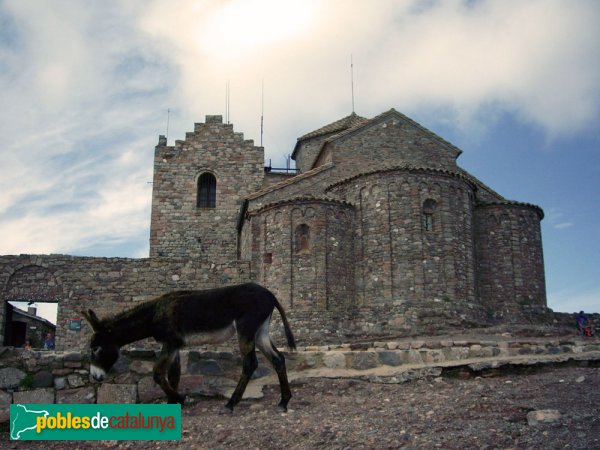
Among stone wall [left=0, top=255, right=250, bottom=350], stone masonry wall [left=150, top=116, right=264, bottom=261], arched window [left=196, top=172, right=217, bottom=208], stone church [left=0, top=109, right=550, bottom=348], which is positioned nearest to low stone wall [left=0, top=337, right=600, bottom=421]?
stone church [left=0, top=109, right=550, bottom=348]

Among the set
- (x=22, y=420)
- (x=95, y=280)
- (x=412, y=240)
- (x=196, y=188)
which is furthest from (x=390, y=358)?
(x=196, y=188)

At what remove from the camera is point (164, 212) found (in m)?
29.0

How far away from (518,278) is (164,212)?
51.6 feet

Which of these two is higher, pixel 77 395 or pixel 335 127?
pixel 335 127

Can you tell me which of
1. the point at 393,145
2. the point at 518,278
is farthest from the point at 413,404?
the point at 393,145

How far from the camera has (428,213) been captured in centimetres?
2136

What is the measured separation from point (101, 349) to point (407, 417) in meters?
4.05

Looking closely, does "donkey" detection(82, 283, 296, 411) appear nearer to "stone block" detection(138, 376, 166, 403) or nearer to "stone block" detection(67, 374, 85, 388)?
"stone block" detection(138, 376, 166, 403)

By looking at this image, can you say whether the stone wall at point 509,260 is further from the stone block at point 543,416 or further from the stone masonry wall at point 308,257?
the stone block at point 543,416

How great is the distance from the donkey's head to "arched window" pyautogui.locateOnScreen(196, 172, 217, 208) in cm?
2143

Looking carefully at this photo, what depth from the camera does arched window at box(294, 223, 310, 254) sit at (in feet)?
69.3

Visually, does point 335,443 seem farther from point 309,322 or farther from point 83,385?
point 309,322

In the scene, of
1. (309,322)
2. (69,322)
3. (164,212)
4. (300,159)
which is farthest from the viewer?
(300,159)

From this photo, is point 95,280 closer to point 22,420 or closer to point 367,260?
point 367,260
